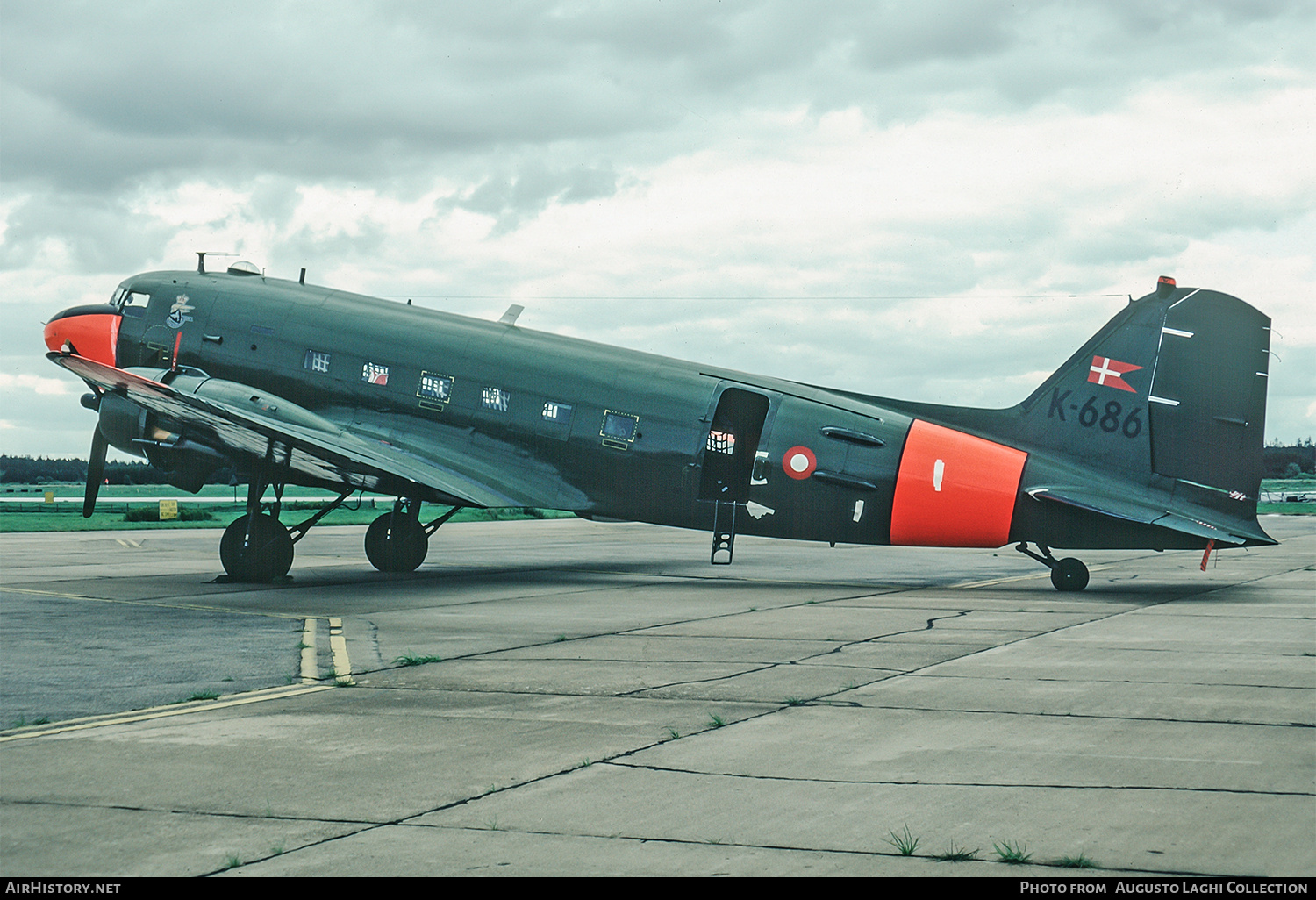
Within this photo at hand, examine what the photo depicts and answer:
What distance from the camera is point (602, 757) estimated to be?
8.05 meters

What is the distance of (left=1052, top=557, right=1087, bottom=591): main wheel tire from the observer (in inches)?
805

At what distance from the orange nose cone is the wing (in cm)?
300

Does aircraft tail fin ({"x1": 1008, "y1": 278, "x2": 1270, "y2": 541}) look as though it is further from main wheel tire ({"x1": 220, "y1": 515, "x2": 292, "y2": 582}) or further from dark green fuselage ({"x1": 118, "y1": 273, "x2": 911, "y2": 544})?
main wheel tire ({"x1": 220, "y1": 515, "x2": 292, "y2": 582})

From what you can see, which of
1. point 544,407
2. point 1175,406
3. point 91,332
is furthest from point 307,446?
point 1175,406

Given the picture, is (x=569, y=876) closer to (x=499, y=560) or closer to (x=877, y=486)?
(x=877, y=486)

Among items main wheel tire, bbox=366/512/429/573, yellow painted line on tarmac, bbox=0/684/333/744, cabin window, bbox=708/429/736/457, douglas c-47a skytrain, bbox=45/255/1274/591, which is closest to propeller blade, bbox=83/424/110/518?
douglas c-47a skytrain, bbox=45/255/1274/591

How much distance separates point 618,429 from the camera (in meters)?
21.8

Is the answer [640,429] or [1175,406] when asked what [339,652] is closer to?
[640,429]

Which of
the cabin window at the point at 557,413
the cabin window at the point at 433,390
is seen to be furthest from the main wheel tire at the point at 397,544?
the cabin window at the point at 557,413

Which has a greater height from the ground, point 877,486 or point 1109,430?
point 1109,430

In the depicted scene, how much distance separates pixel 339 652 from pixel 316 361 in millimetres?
11066

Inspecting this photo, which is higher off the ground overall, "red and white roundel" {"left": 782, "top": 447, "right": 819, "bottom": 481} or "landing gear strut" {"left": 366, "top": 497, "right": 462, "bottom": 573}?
"red and white roundel" {"left": 782, "top": 447, "right": 819, "bottom": 481}

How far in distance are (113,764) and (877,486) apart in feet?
48.6

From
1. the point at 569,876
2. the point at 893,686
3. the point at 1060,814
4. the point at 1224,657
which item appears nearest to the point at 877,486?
the point at 1224,657
